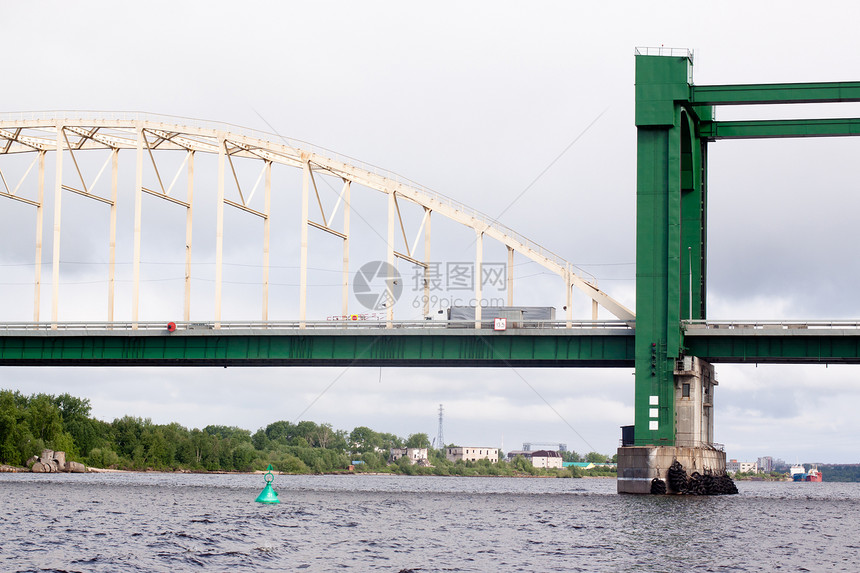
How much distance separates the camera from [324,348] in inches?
3216

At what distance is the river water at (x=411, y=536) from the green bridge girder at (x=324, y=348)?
12.8 m

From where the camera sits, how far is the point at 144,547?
127 ft

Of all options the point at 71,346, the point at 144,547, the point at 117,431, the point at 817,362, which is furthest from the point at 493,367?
the point at 117,431

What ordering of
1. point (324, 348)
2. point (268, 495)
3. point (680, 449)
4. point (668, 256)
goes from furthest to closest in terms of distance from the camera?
1. point (324, 348)
2. point (668, 256)
3. point (680, 449)
4. point (268, 495)

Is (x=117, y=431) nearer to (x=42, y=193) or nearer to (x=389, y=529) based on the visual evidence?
(x=42, y=193)

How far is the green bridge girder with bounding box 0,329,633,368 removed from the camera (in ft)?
256

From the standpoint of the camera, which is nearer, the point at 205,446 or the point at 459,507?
the point at 459,507

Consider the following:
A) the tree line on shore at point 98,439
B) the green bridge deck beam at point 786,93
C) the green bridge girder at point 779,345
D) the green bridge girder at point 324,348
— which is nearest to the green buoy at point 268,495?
the green bridge girder at point 324,348

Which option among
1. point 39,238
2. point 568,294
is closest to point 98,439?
point 39,238

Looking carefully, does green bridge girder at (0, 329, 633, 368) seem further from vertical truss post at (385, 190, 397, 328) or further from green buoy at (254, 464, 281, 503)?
green buoy at (254, 464, 281, 503)

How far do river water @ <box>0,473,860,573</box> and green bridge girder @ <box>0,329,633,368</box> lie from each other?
12.8m

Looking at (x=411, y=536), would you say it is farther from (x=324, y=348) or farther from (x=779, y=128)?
(x=779, y=128)

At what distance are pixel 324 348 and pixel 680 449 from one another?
27348mm

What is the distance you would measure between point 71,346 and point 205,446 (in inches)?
4213
